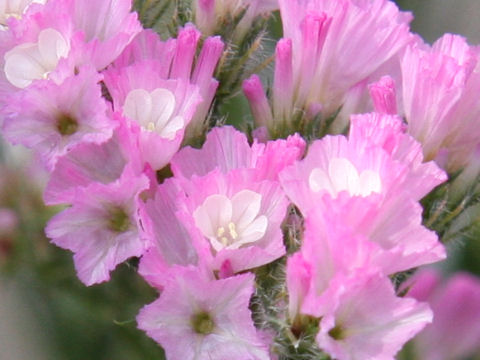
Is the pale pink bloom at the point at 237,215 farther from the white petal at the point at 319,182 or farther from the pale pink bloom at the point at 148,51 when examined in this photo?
the pale pink bloom at the point at 148,51

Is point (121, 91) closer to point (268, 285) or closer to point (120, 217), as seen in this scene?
point (120, 217)

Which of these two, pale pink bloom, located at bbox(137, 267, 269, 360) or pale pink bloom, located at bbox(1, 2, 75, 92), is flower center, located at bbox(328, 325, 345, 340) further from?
pale pink bloom, located at bbox(1, 2, 75, 92)

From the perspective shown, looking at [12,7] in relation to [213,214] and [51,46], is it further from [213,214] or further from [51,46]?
[213,214]

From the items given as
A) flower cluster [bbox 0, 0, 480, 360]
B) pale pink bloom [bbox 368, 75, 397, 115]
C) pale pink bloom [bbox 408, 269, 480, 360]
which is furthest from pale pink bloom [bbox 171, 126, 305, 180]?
pale pink bloom [bbox 408, 269, 480, 360]

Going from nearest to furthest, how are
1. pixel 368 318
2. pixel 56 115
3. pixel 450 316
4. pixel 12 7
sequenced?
pixel 368 318
pixel 56 115
pixel 12 7
pixel 450 316

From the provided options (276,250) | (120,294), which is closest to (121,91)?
(276,250)

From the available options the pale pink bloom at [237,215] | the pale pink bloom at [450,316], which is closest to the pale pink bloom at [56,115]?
the pale pink bloom at [237,215]

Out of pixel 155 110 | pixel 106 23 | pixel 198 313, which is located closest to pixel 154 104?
pixel 155 110
